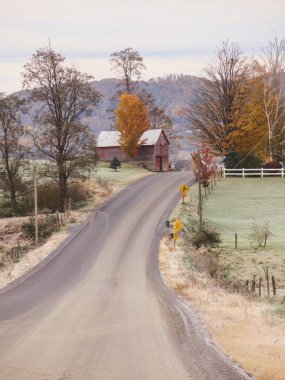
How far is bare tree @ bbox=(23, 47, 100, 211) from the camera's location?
43.1 m

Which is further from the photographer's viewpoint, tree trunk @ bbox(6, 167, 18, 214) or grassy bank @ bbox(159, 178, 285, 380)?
tree trunk @ bbox(6, 167, 18, 214)

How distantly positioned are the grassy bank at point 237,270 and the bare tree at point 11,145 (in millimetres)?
16117

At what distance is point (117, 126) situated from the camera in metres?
75.7

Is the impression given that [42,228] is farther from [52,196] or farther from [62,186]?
[52,196]

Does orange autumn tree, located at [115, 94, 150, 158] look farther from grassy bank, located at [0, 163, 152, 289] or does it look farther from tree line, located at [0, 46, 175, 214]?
tree line, located at [0, 46, 175, 214]

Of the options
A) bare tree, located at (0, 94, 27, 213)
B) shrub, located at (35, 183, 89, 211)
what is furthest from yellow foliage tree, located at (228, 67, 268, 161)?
bare tree, located at (0, 94, 27, 213)

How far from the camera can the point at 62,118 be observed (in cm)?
4447

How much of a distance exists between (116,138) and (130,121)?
259 inches

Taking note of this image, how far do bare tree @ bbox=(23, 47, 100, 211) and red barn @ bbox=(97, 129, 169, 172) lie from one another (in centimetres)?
3262

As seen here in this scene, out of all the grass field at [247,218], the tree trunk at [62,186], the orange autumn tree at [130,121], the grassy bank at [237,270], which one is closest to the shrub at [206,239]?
the grassy bank at [237,270]

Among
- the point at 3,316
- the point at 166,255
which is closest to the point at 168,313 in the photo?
the point at 3,316

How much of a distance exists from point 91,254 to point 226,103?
142 ft

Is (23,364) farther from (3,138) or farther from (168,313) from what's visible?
(3,138)

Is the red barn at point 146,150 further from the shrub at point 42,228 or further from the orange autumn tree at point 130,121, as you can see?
the shrub at point 42,228
